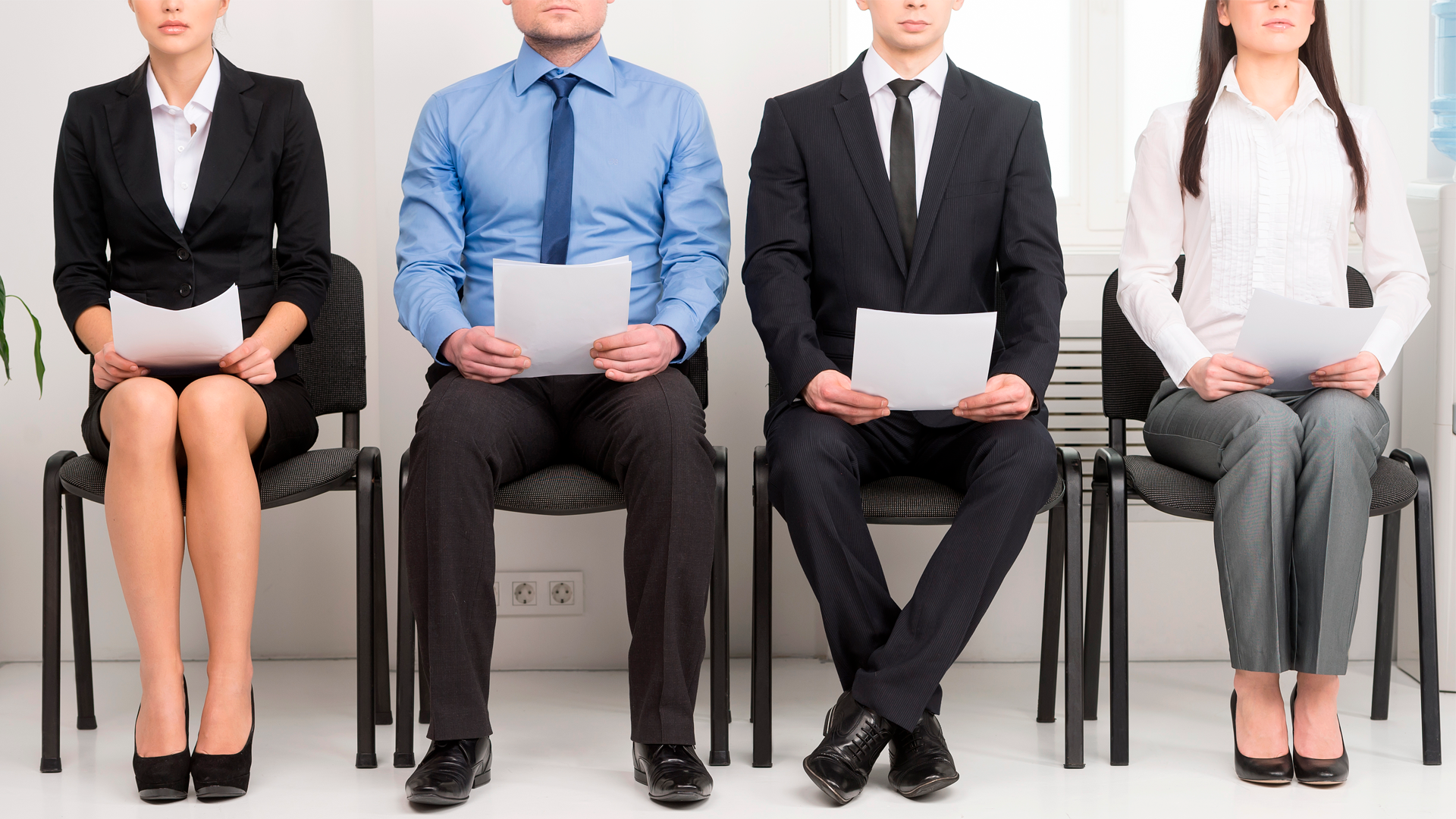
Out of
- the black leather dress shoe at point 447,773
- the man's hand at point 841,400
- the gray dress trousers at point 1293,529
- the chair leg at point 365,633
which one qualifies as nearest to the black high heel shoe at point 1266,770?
the gray dress trousers at point 1293,529

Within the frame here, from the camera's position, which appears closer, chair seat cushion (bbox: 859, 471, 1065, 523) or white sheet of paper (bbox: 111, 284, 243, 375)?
white sheet of paper (bbox: 111, 284, 243, 375)

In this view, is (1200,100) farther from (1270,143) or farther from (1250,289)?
(1250,289)

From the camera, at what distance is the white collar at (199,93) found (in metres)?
2.15

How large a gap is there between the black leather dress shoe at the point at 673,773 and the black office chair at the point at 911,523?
177 millimetres

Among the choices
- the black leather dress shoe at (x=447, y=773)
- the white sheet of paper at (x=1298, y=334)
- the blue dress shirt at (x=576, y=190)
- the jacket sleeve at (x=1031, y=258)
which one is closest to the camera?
the black leather dress shoe at (x=447, y=773)

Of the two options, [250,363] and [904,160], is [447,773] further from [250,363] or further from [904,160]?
[904,160]

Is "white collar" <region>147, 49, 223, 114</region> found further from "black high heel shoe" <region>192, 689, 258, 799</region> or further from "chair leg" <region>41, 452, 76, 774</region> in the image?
"black high heel shoe" <region>192, 689, 258, 799</region>

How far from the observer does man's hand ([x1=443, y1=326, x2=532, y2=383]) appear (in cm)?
193

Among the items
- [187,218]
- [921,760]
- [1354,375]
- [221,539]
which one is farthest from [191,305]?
[1354,375]

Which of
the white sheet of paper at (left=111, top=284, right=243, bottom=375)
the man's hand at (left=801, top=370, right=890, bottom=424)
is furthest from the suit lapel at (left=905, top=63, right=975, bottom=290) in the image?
the white sheet of paper at (left=111, top=284, right=243, bottom=375)

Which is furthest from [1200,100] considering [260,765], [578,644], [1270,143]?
[260,765]

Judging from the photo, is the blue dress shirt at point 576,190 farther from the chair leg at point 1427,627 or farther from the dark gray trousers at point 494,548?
the chair leg at point 1427,627

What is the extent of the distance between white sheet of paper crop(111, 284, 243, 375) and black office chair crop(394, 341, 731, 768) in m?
0.35

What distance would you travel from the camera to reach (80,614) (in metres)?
2.21
